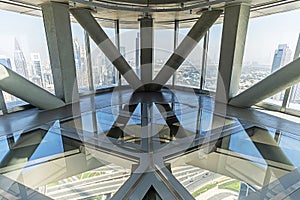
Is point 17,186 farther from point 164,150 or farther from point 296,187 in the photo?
point 296,187

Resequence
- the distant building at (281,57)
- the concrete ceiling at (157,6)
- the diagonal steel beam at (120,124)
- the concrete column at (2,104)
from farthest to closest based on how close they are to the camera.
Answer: the distant building at (281,57) < the concrete ceiling at (157,6) < the concrete column at (2,104) < the diagonal steel beam at (120,124)

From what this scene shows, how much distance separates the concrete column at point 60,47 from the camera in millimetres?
4719

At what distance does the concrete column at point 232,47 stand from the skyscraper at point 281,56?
0.87m

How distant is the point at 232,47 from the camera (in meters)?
5.00

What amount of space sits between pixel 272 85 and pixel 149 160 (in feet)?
10.5

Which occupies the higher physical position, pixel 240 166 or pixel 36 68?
pixel 36 68

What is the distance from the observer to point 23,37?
5008 mm

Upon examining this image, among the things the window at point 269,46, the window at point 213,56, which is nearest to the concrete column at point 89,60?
the window at point 213,56

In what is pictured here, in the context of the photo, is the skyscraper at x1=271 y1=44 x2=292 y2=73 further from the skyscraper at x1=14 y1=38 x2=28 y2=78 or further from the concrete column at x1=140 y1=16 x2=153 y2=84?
the skyscraper at x1=14 y1=38 x2=28 y2=78

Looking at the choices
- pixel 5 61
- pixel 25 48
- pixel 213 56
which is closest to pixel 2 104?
pixel 5 61

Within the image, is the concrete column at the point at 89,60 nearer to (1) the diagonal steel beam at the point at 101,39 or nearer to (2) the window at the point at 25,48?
(1) the diagonal steel beam at the point at 101,39

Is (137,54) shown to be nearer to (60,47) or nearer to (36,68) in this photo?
(60,47)

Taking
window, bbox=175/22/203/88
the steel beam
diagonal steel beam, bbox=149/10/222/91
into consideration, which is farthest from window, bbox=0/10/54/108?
window, bbox=175/22/203/88

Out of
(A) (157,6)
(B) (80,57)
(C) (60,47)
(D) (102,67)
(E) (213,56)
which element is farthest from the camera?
(D) (102,67)
